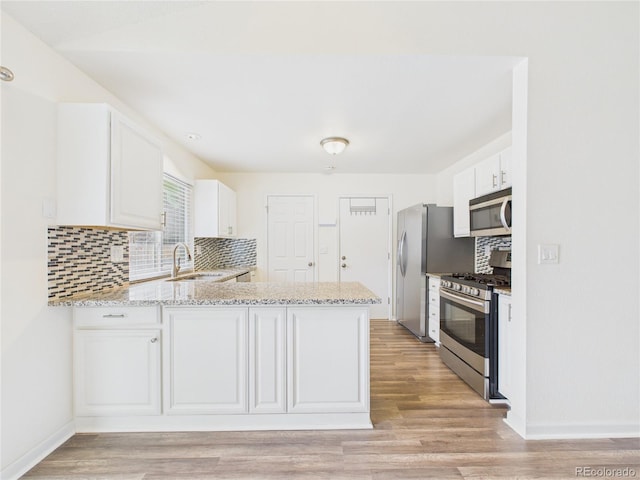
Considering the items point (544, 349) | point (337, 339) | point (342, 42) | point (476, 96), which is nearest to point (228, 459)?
point (337, 339)

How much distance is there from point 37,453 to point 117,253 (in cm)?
130

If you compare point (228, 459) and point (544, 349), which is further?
point (544, 349)

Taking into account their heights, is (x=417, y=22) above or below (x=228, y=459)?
above

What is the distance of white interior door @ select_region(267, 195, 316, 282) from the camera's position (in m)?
4.85

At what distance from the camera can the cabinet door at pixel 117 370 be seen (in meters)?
1.90

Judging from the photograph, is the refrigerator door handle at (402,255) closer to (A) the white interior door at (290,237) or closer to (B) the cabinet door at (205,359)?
(A) the white interior door at (290,237)

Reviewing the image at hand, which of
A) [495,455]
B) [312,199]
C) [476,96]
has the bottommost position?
[495,455]

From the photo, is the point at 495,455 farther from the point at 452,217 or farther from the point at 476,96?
the point at 452,217

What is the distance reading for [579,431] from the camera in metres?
1.89

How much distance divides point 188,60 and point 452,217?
3.21 m

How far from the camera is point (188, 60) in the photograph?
1.87 m

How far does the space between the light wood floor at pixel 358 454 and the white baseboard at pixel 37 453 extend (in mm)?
40

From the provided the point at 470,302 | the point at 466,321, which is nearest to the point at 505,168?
the point at 470,302

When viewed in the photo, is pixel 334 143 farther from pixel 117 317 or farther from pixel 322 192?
pixel 117 317
